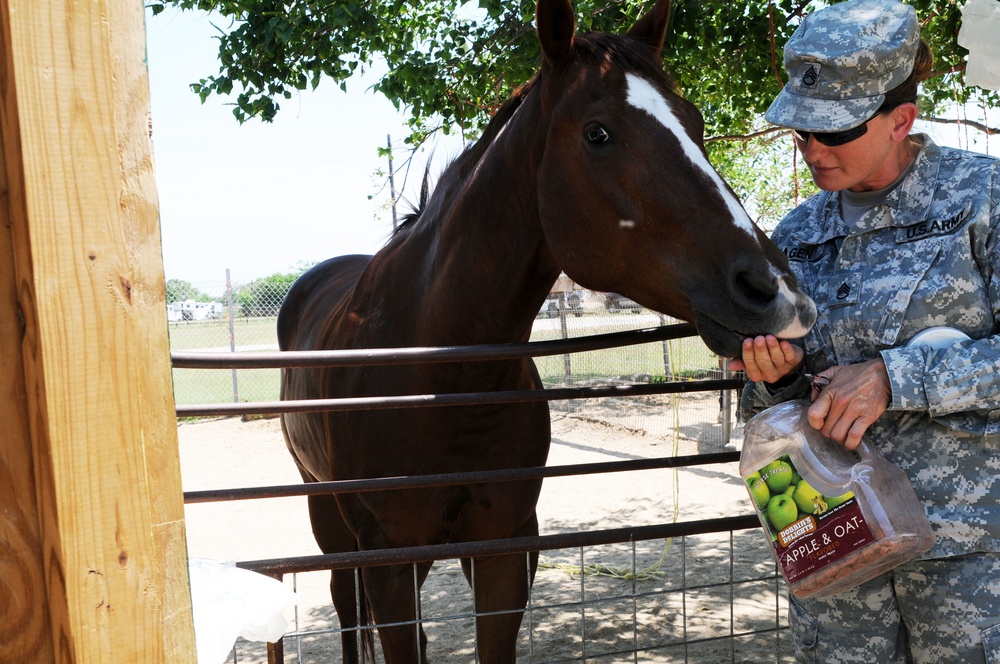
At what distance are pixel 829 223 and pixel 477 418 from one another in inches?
47.2

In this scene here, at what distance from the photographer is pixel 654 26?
2432 mm

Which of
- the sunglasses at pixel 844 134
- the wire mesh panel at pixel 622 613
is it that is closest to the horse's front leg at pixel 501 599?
the wire mesh panel at pixel 622 613

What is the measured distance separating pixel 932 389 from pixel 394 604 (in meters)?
1.81

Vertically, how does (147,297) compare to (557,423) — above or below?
above

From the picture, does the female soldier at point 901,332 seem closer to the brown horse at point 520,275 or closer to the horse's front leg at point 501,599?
the brown horse at point 520,275

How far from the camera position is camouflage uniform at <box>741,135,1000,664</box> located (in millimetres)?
1493

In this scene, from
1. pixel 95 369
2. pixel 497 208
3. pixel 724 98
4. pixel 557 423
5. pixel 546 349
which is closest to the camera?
pixel 95 369

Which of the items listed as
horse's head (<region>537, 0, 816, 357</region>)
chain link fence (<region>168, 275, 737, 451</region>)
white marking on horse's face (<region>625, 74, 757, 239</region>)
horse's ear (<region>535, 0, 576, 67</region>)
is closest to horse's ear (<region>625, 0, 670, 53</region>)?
horse's head (<region>537, 0, 816, 357</region>)

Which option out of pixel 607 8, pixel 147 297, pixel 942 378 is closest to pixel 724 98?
pixel 607 8

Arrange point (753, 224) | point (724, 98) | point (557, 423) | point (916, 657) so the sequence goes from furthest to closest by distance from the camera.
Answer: point (557, 423) → point (724, 98) → point (753, 224) → point (916, 657)

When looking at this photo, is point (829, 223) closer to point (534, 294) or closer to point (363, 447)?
point (534, 294)

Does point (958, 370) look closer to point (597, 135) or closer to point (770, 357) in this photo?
point (770, 357)

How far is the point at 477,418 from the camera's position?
2.49 m

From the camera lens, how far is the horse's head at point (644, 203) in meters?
1.69
